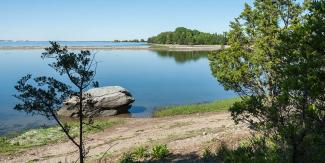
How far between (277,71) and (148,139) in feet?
55.3

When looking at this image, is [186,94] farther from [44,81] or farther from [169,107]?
[44,81]

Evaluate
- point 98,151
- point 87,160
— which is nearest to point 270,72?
point 87,160

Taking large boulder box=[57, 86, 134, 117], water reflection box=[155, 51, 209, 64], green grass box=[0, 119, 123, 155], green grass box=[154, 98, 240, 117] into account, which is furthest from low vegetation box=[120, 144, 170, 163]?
water reflection box=[155, 51, 209, 64]

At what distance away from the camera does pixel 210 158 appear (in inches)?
655

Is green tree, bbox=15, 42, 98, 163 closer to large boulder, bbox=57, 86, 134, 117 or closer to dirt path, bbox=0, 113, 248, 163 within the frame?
dirt path, bbox=0, 113, 248, 163

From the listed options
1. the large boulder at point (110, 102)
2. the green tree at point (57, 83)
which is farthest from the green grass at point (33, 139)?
the green tree at point (57, 83)

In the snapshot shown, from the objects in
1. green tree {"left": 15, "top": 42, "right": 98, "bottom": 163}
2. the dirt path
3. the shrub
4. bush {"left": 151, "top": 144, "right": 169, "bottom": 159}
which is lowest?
the dirt path

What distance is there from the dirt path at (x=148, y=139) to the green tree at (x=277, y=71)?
4.57 metres

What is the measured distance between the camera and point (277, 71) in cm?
838

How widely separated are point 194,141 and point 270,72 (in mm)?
7338

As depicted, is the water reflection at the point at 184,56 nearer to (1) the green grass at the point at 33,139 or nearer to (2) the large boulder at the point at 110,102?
(2) the large boulder at the point at 110,102

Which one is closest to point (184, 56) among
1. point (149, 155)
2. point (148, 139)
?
point (148, 139)

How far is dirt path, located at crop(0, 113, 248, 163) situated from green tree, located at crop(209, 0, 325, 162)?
180 inches

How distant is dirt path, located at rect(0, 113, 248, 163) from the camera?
2050 cm
